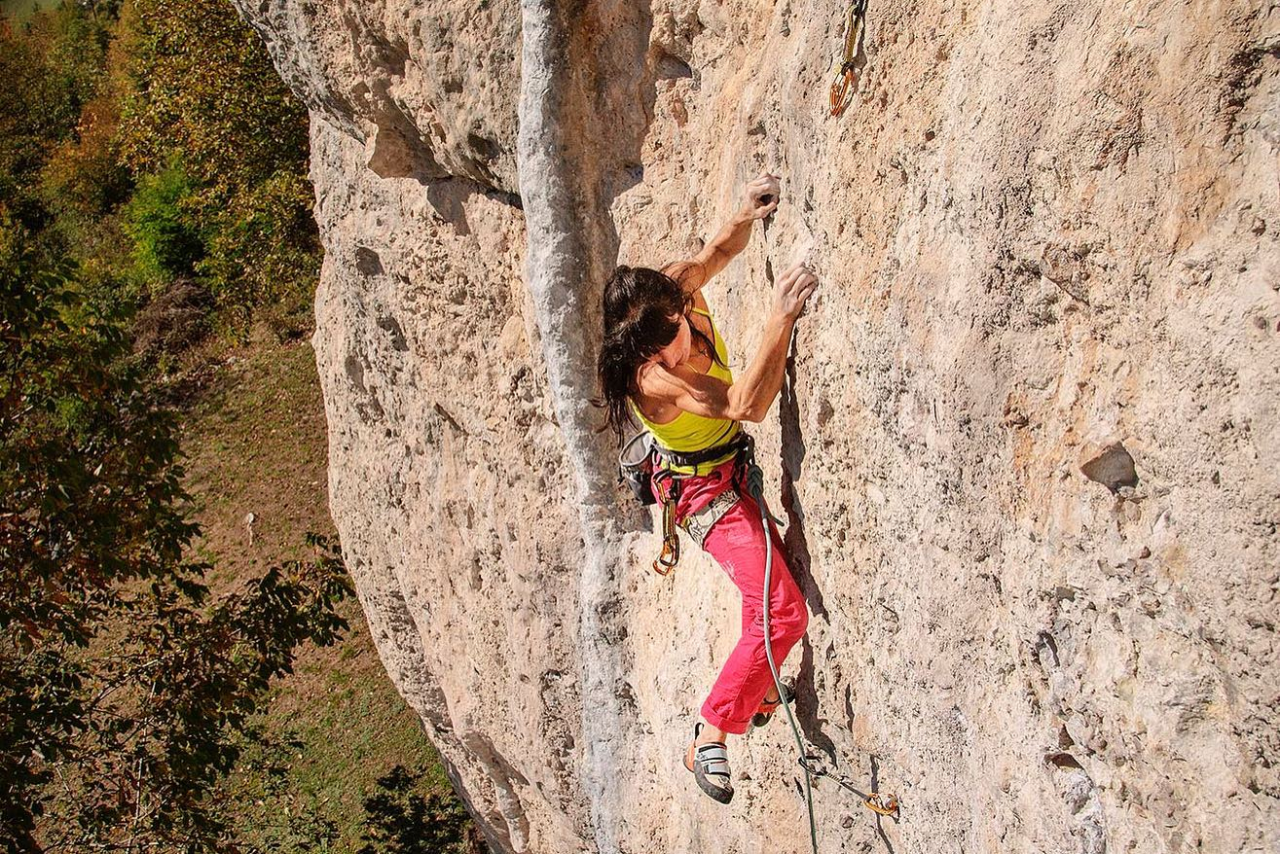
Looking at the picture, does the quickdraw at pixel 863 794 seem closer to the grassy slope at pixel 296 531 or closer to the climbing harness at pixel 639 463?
the climbing harness at pixel 639 463

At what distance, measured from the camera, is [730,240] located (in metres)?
3.52

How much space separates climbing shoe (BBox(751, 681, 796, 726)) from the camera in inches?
142

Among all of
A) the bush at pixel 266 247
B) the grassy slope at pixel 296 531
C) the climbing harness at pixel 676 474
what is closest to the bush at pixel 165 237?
the grassy slope at pixel 296 531

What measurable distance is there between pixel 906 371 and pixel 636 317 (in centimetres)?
86

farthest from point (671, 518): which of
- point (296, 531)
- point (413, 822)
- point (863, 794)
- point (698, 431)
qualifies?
point (296, 531)

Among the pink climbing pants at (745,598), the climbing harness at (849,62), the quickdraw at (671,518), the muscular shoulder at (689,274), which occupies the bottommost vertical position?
the pink climbing pants at (745,598)

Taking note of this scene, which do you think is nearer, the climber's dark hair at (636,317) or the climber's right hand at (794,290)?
the climber's right hand at (794,290)

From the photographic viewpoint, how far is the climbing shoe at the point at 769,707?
3619 millimetres

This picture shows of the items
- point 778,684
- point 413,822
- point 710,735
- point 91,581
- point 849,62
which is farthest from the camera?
point 413,822

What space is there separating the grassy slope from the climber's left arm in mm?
7483

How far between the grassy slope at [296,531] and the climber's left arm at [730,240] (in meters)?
7.48

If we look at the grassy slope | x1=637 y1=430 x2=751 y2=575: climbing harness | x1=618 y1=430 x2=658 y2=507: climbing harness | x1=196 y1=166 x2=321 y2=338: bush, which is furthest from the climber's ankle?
x1=196 y1=166 x2=321 y2=338: bush

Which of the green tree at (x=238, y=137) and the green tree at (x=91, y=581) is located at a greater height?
the green tree at (x=238, y=137)

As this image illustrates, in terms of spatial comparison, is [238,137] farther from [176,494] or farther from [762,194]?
[762,194]
